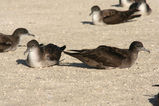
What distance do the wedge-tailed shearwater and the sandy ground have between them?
5.1 inches

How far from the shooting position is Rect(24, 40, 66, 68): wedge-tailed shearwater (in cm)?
1171

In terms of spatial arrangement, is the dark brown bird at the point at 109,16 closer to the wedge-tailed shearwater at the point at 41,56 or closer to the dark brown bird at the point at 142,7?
the dark brown bird at the point at 142,7

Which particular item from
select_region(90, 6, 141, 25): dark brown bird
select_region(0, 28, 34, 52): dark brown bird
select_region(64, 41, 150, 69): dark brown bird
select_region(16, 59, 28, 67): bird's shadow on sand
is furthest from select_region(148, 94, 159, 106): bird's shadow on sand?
select_region(90, 6, 141, 25): dark brown bird

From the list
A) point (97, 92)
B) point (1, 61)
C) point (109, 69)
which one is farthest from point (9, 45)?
point (97, 92)

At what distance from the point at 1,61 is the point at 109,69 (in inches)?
101

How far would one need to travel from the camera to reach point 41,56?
11.8 meters

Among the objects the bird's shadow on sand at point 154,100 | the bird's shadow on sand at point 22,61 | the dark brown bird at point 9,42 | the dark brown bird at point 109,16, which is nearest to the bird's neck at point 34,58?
the bird's shadow on sand at point 22,61

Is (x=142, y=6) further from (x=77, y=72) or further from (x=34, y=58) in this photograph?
(x=77, y=72)

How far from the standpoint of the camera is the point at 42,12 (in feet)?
64.1

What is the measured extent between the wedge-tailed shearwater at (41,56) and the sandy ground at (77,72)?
0.13 meters

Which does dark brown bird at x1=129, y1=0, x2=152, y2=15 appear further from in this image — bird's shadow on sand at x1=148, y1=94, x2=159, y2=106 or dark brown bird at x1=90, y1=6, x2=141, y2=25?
bird's shadow on sand at x1=148, y1=94, x2=159, y2=106

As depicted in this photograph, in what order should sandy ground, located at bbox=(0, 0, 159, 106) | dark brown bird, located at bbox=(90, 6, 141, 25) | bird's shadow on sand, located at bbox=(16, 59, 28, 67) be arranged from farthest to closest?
dark brown bird, located at bbox=(90, 6, 141, 25) → bird's shadow on sand, located at bbox=(16, 59, 28, 67) → sandy ground, located at bbox=(0, 0, 159, 106)

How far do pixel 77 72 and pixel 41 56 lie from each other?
988 mm

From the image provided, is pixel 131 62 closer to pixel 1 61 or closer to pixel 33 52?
pixel 33 52
